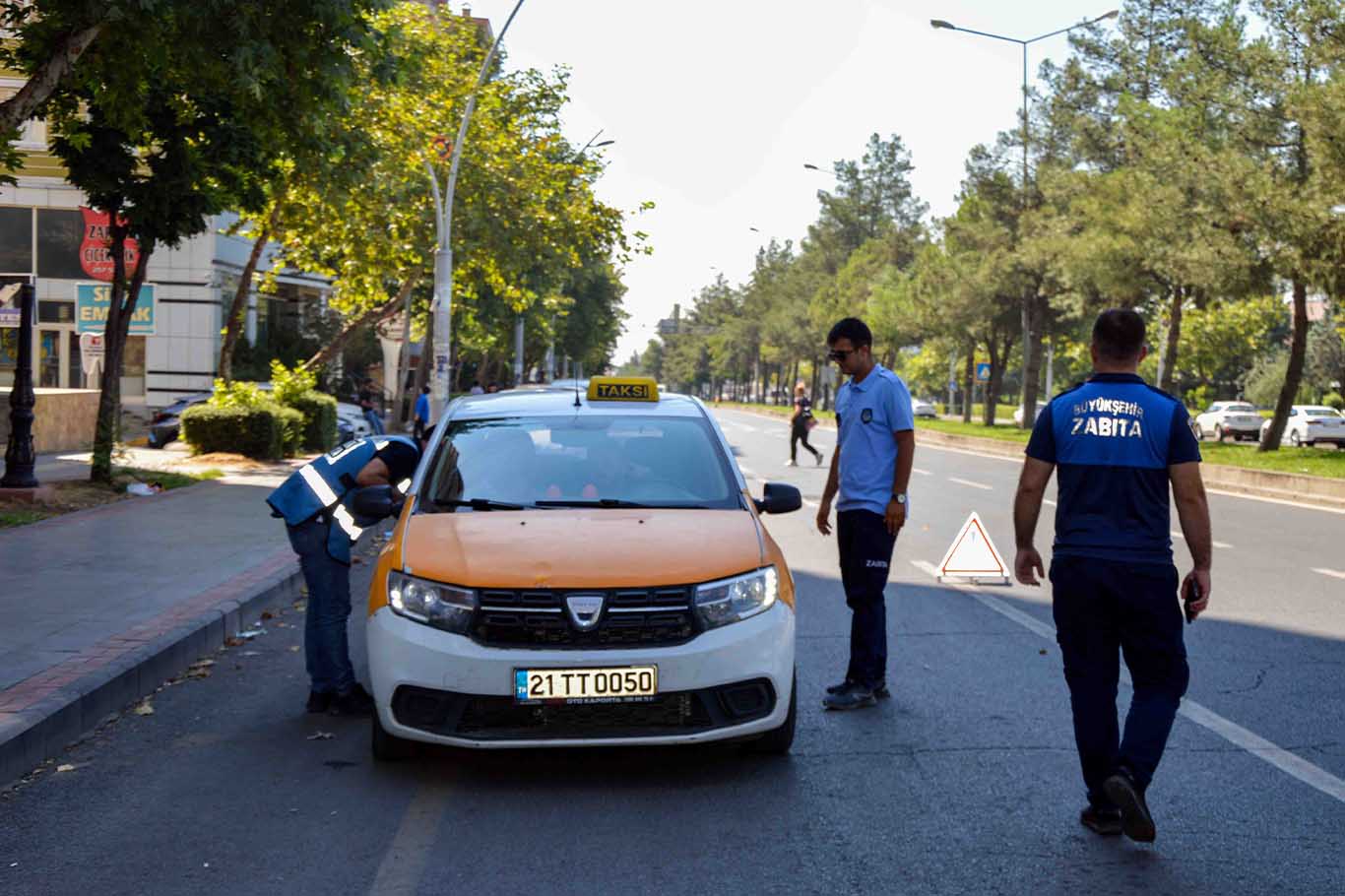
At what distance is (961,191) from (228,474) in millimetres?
48071

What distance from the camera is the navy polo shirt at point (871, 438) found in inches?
276

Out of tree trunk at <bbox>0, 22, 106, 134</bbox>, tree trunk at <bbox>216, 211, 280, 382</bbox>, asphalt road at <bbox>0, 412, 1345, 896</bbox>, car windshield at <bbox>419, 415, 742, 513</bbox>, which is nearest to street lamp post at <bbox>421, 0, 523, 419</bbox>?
tree trunk at <bbox>216, 211, 280, 382</bbox>

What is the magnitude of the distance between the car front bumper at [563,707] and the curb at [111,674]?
161 cm

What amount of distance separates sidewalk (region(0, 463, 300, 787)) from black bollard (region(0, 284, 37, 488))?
1.01 meters

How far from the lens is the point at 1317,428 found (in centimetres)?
5028

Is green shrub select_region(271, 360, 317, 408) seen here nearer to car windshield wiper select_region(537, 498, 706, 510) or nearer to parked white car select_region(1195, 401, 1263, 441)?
car windshield wiper select_region(537, 498, 706, 510)

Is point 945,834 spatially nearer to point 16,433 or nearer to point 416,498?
point 416,498

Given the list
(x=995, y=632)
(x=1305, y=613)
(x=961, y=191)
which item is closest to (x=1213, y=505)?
(x=1305, y=613)

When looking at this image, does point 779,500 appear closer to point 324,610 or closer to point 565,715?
point 565,715

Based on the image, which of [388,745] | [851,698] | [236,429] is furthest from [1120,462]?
[236,429]

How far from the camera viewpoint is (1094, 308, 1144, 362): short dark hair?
16.5 feet

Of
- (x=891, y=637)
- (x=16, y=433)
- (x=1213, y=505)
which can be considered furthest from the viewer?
(x=1213, y=505)

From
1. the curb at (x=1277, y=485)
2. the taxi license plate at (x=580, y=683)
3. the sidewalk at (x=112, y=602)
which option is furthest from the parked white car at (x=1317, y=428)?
the taxi license plate at (x=580, y=683)

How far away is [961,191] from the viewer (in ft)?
213
